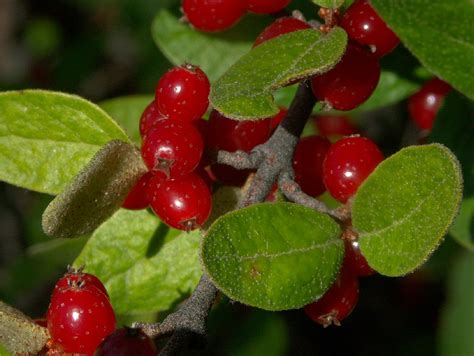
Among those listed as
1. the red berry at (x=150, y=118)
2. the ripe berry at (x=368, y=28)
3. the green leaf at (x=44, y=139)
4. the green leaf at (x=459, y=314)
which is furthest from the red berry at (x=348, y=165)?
the green leaf at (x=459, y=314)

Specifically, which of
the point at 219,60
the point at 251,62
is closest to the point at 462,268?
Result: the point at 219,60

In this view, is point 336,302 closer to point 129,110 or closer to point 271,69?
point 271,69

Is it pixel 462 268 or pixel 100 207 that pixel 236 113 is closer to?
pixel 100 207

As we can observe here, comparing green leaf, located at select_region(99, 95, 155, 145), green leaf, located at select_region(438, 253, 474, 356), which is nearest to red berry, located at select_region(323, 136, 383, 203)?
green leaf, located at select_region(99, 95, 155, 145)

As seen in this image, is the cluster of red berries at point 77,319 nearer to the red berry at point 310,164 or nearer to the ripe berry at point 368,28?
the red berry at point 310,164

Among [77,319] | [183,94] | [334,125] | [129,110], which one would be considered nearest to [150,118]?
[183,94]

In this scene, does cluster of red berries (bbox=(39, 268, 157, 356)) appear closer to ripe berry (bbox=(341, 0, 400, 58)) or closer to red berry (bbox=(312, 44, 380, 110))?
red berry (bbox=(312, 44, 380, 110))
